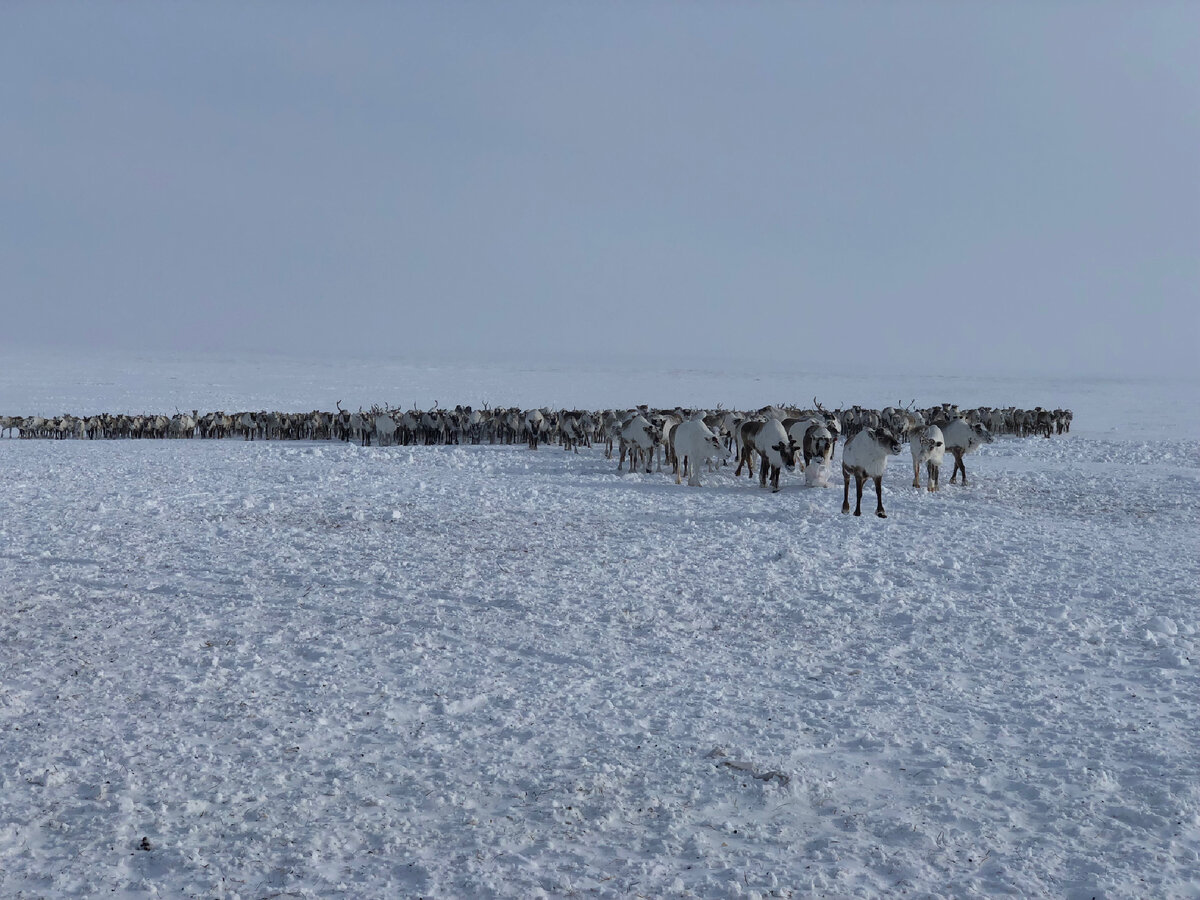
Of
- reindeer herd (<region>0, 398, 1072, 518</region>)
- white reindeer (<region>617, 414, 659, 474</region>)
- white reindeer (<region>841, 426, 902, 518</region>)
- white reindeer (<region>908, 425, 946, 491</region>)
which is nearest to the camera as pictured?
white reindeer (<region>841, 426, 902, 518</region>)

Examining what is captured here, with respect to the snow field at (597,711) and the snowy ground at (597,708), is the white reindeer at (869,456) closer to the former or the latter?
the snowy ground at (597,708)

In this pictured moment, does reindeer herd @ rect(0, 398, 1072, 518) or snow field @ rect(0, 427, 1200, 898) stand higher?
reindeer herd @ rect(0, 398, 1072, 518)

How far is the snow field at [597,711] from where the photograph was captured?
4.43 metres

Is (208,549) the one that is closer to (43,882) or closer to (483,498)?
(483,498)

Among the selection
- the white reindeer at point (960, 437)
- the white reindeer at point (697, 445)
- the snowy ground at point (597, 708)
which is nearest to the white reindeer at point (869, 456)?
the snowy ground at point (597, 708)

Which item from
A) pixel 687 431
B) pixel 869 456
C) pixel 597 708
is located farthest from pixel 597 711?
pixel 687 431

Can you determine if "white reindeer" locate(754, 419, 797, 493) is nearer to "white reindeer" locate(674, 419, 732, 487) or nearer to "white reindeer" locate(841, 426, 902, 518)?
"white reindeer" locate(674, 419, 732, 487)

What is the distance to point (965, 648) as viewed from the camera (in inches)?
301

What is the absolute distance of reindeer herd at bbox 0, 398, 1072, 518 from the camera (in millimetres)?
17359

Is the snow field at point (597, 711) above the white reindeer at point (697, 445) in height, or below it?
below

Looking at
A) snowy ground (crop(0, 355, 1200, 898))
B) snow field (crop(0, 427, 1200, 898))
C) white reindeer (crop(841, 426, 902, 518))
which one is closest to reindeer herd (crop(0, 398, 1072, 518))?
white reindeer (crop(841, 426, 902, 518))

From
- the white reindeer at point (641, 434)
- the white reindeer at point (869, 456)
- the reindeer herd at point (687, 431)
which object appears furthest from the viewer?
the white reindeer at point (641, 434)

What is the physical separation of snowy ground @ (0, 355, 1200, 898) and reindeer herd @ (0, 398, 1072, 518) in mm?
4021

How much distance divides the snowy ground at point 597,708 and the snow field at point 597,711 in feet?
0.09
